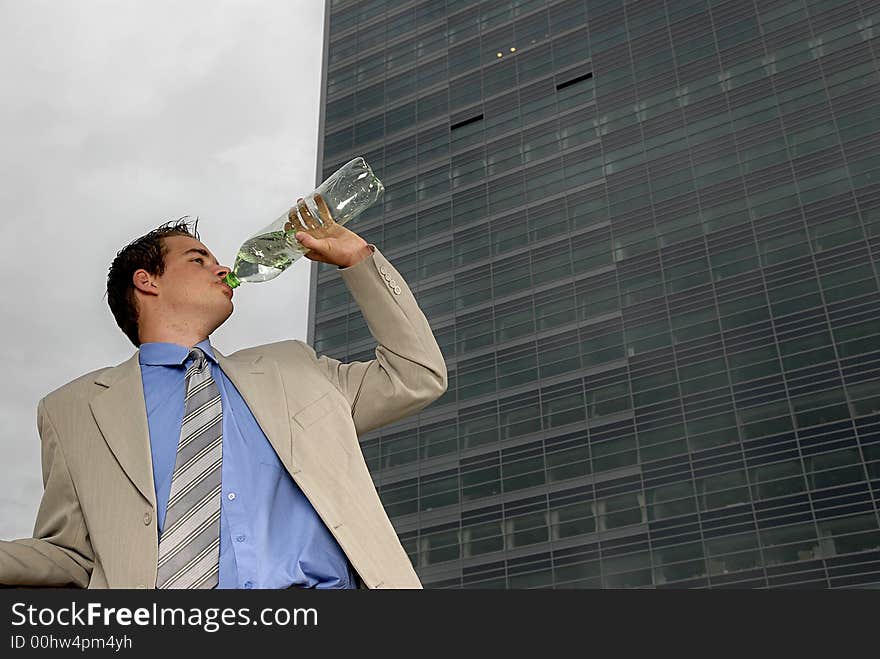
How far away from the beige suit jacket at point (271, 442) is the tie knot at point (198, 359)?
55 mm

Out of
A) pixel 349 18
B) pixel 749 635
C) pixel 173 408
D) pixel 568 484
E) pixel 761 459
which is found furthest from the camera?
pixel 349 18

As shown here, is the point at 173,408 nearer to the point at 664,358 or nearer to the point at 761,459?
the point at 761,459

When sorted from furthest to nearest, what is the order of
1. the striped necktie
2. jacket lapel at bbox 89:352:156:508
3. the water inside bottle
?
the water inside bottle, jacket lapel at bbox 89:352:156:508, the striped necktie

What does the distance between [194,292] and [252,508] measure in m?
0.87

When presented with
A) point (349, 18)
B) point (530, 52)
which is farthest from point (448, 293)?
point (349, 18)

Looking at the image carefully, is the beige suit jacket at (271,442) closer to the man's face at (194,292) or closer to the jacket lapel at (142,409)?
the jacket lapel at (142,409)

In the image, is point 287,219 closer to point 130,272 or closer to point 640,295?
point 130,272

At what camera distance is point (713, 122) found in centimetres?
6081

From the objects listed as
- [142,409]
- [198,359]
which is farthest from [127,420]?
[198,359]

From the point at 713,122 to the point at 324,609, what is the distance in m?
63.0

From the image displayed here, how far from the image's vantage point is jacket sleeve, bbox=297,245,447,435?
9.61ft

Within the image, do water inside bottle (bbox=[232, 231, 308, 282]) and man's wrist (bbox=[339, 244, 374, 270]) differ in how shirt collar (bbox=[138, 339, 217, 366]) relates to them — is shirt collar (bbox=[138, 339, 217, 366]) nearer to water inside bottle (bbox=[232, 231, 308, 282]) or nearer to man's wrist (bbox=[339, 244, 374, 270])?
man's wrist (bbox=[339, 244, 374, 270])

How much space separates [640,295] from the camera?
188ft

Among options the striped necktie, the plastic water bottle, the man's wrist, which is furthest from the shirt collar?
the plastic water bottle
